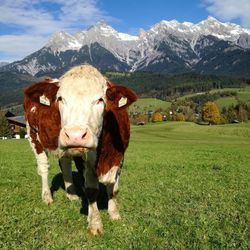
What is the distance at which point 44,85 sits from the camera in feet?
27.0

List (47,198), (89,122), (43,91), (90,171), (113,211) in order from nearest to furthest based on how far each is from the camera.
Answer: (89,122)
(43,91)
(90,171)
(113,211)
(47,198)

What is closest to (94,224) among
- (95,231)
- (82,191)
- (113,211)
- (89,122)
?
(95,231)

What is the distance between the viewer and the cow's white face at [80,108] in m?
6.82

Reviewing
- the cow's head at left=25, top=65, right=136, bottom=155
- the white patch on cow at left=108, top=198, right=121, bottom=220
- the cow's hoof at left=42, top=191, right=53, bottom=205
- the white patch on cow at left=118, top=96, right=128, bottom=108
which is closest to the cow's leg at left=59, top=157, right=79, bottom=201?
the cow's hoof at left=42, top=191, right=53, bottom=205

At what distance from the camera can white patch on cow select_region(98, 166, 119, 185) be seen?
30.3 feet

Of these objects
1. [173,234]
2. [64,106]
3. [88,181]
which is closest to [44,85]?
[64,106]

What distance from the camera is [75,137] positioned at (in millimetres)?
6746

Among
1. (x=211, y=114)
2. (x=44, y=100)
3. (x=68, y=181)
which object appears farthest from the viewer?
(x=211, y=114)

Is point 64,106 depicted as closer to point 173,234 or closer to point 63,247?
point 63,247

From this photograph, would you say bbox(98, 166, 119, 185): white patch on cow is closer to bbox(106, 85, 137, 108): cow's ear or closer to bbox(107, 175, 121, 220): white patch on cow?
Answer: bbox(107, 175, 121, 220): white patch on cow

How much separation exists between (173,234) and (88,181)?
2318mm

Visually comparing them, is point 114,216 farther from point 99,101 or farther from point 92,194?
point 99,101

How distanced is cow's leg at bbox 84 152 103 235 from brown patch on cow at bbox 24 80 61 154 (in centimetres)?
113

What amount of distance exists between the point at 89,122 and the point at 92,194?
101 inches
